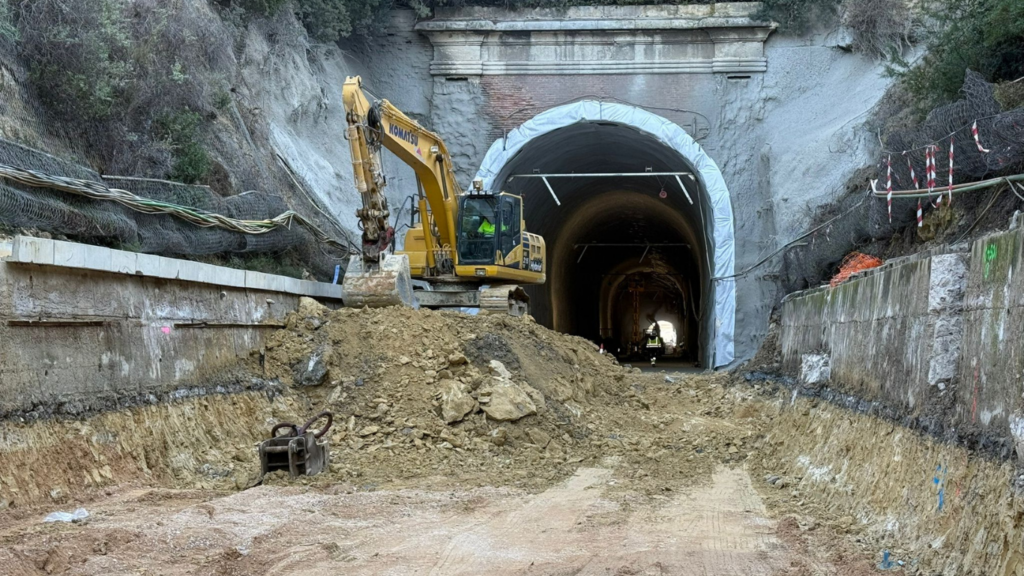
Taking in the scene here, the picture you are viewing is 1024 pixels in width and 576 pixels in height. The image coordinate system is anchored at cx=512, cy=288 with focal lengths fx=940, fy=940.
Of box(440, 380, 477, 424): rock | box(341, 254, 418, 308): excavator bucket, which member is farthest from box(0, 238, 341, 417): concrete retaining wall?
box(341, 254, 418, 308): excavator bucket

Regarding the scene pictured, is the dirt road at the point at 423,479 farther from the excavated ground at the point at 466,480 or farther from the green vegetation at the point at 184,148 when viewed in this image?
the green vegetation at the point at 184,148

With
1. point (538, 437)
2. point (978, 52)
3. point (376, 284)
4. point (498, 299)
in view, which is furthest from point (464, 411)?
point (978, 52)

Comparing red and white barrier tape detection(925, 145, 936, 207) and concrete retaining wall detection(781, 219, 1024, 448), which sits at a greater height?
red and white barrier tape detection(925, 145, 936, 207)

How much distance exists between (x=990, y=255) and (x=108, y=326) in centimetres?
649

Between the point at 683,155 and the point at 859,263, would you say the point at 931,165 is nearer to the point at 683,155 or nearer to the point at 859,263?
the point at 859,263

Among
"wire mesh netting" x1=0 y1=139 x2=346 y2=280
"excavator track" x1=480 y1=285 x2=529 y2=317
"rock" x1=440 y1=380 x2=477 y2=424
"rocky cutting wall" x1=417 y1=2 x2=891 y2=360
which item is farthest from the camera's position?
"rocky cutting wall" x1=417 y1=2 x2=891 y2=360

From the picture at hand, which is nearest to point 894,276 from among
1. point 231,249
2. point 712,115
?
point 231,249

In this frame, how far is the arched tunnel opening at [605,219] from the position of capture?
21.1 meters

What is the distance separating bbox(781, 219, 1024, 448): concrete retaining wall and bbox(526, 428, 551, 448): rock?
123 inches

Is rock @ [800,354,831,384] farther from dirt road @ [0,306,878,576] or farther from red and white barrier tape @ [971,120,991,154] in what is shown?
red and white barrier tape @ [971,120,991,154]

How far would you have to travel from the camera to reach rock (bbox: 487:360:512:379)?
10914 mm

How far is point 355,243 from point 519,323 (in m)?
5.74

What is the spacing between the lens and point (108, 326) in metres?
7.73

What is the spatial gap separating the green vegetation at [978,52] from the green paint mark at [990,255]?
606cm
